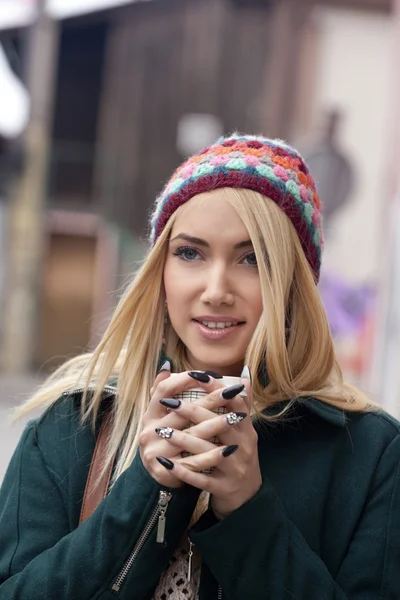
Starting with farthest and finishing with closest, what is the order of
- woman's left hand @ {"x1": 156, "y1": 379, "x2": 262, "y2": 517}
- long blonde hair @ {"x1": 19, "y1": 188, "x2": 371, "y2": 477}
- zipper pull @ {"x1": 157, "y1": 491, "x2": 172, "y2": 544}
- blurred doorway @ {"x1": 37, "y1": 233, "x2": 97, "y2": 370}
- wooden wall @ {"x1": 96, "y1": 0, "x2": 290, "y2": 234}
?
1. blurred doorway @ {"x1": 37, "y1": 233, "x2": 97, "y2": 370}
2. wooden wall @ {"x1": 96, "y1": 0, "x2": 290, "y2": 234}
3. long blonde hair @ {"x1": 19, "y1": 188, "x2": 371, "y2": 477}
4. zipper pull @ {"x1": 157, "y1": 491, "x2": 172, "y2": 544}
5. woman's left hand @ {"x1": 156, "y1": 379, "x2": 262, "y2": 517}

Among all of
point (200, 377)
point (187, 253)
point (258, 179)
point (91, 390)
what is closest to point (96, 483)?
point (91, 390)

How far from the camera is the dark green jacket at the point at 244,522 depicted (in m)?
1.99

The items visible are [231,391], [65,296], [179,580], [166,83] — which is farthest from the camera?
[65,296]

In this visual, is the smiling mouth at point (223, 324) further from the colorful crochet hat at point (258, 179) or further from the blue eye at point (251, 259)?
the colorful crochet hat at point (258, 179)

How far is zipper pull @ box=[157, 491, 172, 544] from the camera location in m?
1.99

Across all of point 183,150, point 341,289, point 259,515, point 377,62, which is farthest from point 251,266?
point 183,150

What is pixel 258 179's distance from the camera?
2297 mm

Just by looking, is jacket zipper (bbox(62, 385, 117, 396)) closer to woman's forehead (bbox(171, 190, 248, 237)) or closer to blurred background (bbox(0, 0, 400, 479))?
woman's forehead (bbox(171, 190, 248, 237))

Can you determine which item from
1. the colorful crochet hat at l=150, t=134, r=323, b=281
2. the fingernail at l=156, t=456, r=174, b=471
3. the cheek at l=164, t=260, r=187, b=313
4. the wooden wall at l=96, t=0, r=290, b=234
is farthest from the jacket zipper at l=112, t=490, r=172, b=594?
the wooden wall at l=96, t=0, r=290, b=234

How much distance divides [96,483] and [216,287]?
545 millimetres

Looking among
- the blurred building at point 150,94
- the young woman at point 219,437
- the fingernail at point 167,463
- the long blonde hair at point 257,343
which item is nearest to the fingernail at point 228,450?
the young woman at point 219,437

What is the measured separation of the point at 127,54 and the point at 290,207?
42.6 feet

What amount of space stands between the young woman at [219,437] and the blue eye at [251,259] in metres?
0.02

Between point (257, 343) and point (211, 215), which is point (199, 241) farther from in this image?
point (257, 343)
